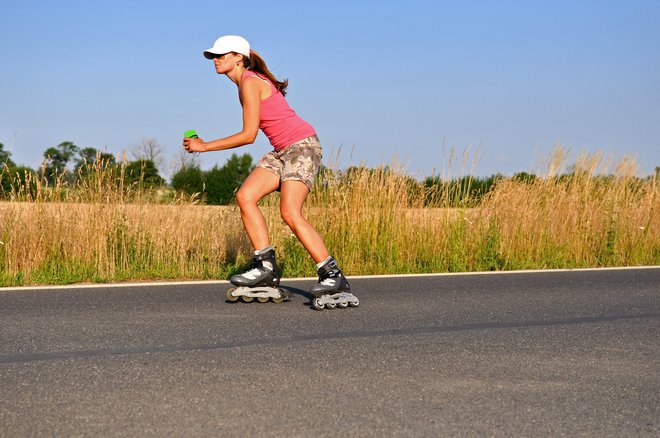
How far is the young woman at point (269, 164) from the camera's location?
25.0 feet

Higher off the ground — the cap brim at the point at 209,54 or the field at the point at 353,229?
the cap brim at the point at 209,54

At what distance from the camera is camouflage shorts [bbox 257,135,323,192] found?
7773 millimetres

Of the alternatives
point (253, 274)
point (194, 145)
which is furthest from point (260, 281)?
point (194, 145)

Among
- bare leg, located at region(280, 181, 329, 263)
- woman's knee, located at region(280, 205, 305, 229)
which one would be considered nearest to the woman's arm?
bare leg, located at region(280, 181, 329, 263)

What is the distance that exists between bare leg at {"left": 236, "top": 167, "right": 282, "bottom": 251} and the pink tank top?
275 millimetres

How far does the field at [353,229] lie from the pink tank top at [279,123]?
2.67 meters

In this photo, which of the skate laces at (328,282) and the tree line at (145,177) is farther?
the tree line at (145,177)

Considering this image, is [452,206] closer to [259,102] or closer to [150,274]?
[150,274]

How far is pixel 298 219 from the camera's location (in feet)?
25.3

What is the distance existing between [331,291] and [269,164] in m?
1.20

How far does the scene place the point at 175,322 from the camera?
6.84m

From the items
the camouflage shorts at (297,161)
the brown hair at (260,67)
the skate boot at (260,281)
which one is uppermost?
the brown hair at (260,67)

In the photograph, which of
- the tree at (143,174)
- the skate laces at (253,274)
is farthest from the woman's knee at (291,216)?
the tree at (143,174)

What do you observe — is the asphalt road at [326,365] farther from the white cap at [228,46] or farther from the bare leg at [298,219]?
the white cap at [228,46]
